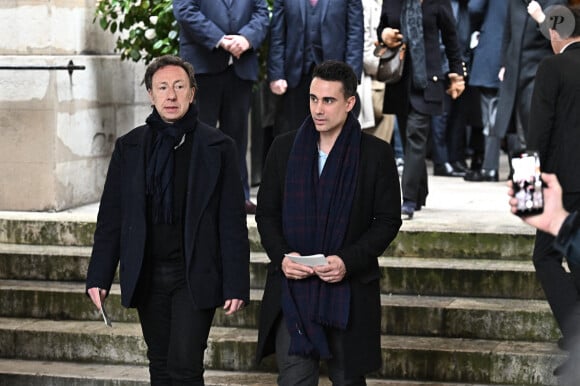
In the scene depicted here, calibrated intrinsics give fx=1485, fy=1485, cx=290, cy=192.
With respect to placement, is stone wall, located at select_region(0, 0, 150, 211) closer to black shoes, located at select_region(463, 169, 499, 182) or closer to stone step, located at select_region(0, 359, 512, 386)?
stone step, located at select_region(0, 359, 512, 386)

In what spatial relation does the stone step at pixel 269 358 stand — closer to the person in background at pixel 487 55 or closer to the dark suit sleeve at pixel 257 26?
the dark suit sleeve at pixel 257 26

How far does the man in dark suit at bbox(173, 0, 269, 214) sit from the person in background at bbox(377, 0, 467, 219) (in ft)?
2.86

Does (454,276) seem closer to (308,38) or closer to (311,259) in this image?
(308,38)

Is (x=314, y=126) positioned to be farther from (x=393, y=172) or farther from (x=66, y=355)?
(x=66, y=355)

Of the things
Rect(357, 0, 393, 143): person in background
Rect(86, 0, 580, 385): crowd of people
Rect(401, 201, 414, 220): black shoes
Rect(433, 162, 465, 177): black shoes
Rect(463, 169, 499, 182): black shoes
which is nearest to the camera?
Rect(86, 0, 580, 385): crowd of people

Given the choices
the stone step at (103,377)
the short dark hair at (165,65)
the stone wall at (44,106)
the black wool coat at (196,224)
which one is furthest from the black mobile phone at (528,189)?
Result: the stone wall at (44,106)

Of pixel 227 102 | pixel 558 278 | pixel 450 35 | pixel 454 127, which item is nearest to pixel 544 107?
pixel 558 278

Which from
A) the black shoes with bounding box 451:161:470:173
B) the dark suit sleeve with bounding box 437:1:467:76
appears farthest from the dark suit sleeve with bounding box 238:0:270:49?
the black shoes with bounding box 451:161:470:173

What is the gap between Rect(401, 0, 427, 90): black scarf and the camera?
32.3 feet

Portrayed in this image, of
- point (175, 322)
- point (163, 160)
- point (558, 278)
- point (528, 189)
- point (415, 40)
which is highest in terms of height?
point (415, 40)

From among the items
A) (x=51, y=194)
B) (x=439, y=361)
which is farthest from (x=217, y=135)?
(x=51, y=194)

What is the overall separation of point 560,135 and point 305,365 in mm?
1782

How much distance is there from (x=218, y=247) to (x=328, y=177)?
61cm

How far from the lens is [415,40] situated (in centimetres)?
985
